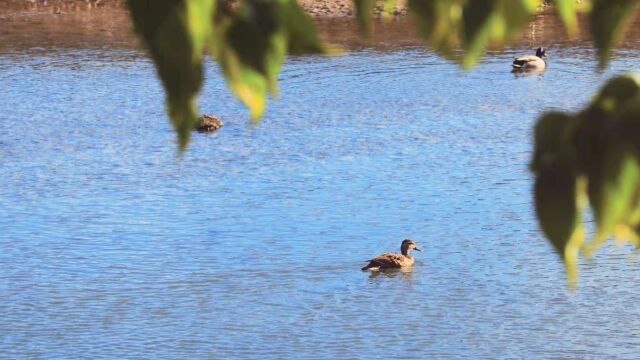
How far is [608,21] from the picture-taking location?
3.35 ft

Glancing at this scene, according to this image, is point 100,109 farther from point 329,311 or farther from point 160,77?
point 160,77

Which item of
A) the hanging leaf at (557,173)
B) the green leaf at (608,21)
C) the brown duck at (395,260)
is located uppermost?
the green leaf at (608,21)

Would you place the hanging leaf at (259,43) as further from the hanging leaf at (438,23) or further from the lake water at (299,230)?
the lake water at (299,230)

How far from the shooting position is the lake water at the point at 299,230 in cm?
1002

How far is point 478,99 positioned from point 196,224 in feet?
19.5

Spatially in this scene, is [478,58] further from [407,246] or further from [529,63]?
[529,63]

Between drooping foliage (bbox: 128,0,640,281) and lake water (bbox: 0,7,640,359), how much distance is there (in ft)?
18.4

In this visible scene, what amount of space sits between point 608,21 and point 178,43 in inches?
12.6

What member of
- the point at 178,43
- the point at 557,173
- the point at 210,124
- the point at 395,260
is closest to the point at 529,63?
the point at 210,124

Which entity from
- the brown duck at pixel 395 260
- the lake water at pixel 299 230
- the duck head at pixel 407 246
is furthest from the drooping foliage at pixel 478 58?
the duck head at pixel 407 246

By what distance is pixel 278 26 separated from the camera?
0.97 m

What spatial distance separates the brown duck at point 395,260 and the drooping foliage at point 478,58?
996cm

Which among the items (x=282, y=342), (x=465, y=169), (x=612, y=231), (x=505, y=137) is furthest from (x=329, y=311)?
(x=612, y=231)

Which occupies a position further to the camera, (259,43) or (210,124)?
(210,124)
